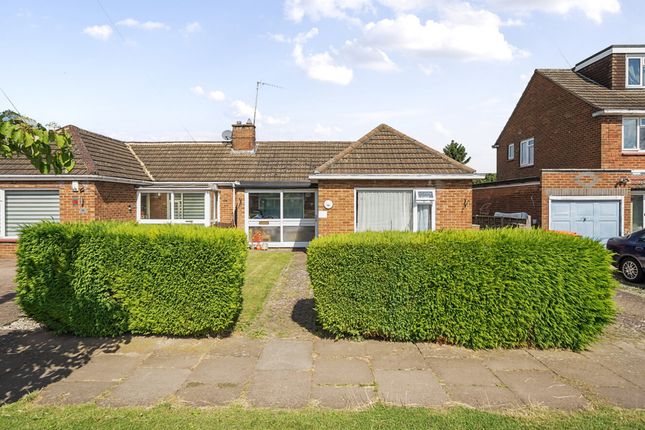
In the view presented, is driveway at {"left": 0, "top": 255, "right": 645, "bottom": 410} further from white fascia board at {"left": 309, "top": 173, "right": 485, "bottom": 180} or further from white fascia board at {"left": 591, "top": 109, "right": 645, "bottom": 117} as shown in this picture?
white fascia board at {"left": 591, "top": 109, "right": 645, "bottom": 117}

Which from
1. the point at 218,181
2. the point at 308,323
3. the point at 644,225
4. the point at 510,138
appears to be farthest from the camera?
the point at 510,138

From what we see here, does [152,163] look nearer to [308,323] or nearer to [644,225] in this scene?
[308,323]

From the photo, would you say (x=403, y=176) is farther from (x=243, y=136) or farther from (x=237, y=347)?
(x=243, y=136)

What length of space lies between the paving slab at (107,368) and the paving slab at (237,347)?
0.97m

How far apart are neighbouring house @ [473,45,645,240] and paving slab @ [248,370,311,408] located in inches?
505

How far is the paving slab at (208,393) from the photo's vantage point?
3.80 meters

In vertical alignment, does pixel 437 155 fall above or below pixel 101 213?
above

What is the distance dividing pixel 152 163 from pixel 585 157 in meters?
19.6

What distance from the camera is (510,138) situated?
931 inches

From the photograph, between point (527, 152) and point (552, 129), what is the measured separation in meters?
2.67

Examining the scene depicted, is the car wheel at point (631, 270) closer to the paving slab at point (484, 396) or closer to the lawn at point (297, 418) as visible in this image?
the lawn at point (297, 418)

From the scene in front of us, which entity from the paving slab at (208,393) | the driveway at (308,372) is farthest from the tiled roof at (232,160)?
the paving slab at (208,393)

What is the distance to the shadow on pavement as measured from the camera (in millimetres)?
4152

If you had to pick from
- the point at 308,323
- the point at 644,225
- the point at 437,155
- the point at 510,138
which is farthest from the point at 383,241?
the point at 510,138
